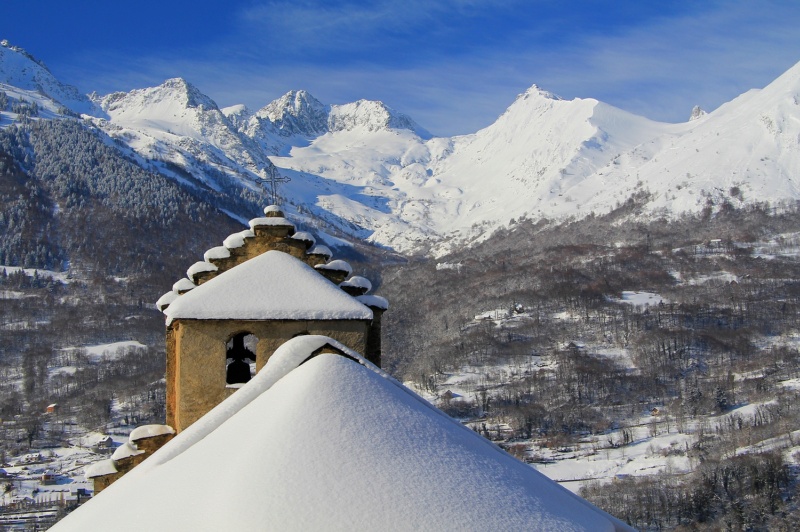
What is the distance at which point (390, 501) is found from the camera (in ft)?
36.4

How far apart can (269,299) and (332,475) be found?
8.01m

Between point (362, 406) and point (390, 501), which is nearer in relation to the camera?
point (390, 501)

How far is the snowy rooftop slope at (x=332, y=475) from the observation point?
10953 millimetres

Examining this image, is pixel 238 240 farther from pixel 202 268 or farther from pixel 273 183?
pixel 273 183

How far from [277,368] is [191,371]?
204 inches

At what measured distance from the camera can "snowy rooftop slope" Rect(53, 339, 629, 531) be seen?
35.9 feet

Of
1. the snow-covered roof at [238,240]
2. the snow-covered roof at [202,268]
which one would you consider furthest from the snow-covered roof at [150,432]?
the snow-covered roof at [238,240]

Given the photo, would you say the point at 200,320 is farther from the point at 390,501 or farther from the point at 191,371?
the point at 390,501

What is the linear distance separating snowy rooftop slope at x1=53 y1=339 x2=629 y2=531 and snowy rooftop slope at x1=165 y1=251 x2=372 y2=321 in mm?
4971

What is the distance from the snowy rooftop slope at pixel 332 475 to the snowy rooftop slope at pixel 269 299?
497 cm

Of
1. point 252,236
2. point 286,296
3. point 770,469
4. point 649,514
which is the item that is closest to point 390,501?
point 286,296

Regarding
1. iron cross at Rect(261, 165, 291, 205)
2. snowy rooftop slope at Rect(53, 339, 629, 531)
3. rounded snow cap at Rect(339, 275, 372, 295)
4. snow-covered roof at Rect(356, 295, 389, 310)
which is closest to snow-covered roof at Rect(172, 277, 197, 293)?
rounded snow cap at Rect(339, 275, 372, 295)

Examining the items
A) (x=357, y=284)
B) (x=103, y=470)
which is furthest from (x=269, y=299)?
(x=103, y=470)

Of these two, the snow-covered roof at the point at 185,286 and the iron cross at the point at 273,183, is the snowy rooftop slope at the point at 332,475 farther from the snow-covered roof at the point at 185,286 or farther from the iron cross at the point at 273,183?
the iron cross at the point at 273,183
